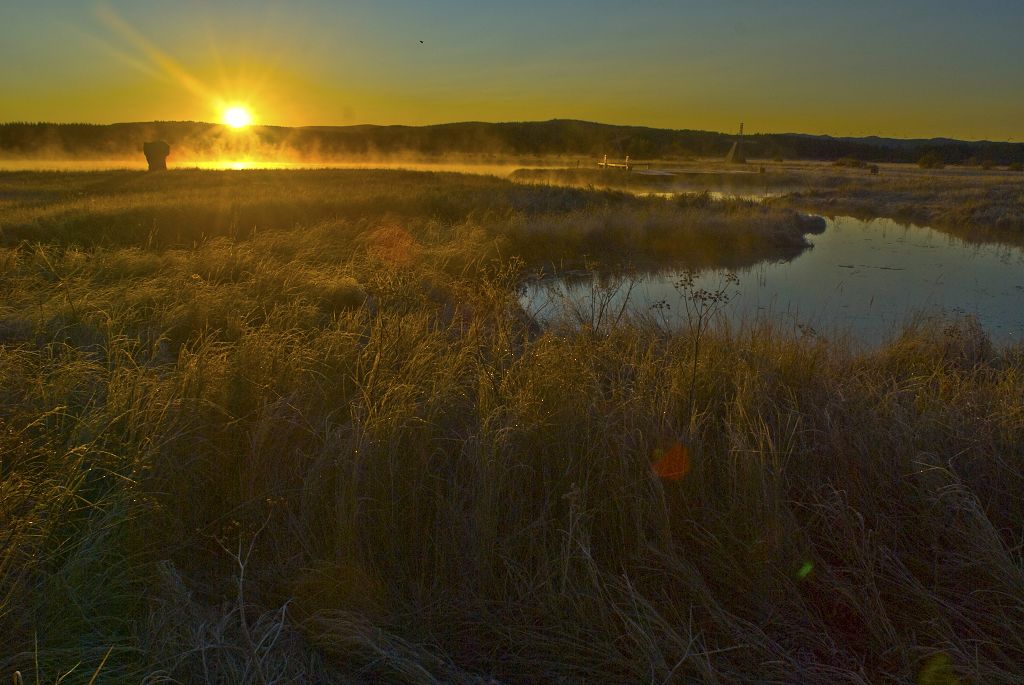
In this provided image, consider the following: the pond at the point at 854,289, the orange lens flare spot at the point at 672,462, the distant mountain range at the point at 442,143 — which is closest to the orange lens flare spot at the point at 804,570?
the orange lens flare spot at the point at 672,462

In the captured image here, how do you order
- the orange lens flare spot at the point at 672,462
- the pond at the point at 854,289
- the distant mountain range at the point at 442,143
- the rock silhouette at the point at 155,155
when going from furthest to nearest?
the distant mountain range at the point at 442,143 → the rock silhouette at the point at 155,155 → the pond at the point at 854,289 → the orange lens flare spot at the point at 672,462

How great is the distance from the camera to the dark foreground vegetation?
7.92ft

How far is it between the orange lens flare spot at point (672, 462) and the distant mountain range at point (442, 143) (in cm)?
6061

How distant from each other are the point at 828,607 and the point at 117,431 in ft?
10.9

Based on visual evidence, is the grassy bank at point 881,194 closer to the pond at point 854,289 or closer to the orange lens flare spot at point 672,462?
the pond at point 854,289

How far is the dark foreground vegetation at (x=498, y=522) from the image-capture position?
7.92 ft

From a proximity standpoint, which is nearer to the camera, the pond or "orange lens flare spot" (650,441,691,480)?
"orange lens flare spot" (650,441,691,480)

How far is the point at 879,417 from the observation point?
155 inches

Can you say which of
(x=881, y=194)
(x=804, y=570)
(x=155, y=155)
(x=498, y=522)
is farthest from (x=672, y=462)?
(x=155, y=155)

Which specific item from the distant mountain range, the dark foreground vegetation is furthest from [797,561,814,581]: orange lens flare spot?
the distant mountain range

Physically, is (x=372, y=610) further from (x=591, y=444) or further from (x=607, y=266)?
(x=607, y=266)

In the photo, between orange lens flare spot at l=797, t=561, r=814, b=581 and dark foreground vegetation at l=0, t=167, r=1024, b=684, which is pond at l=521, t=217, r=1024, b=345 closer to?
dark foreground vegetation at l=0, t=167, r=1024, b=684

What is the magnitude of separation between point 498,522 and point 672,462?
0.89 m

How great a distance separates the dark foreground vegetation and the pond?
278cm
